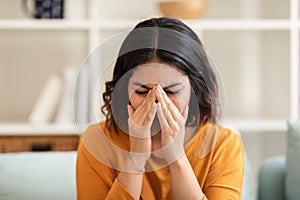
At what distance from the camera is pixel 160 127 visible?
115cm

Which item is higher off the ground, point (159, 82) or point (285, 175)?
point (159, 82)

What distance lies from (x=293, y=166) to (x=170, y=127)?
76 cm

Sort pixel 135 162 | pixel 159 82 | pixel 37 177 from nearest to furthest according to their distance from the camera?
1. pixel 159 82
2. pixel 135 162
3. pixel 37 177

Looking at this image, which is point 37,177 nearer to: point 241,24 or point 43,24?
point 43,24

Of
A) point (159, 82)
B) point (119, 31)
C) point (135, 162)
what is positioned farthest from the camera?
point (119, 31)

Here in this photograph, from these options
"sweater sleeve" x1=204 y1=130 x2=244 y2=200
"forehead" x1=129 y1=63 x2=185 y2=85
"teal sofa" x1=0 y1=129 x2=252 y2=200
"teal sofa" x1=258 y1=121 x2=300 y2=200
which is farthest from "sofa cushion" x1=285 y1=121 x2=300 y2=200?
"forehead" x1=129 y1=63 x2=185 y2=85

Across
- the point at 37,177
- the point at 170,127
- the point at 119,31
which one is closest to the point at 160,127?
the point at 170,127

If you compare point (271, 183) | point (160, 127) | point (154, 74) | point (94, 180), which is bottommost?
point (271, 183)

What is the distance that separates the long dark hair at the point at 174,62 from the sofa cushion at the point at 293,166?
2.17ft

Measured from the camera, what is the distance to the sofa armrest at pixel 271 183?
1863 mm

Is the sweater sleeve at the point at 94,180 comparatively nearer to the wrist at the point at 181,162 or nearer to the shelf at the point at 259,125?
the wrist at the point at 181,162

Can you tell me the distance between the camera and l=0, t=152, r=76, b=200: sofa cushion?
167 cm

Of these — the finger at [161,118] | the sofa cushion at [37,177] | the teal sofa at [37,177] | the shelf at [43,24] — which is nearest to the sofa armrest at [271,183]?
the teal sofa at [37,177]

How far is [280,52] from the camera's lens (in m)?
2.69
